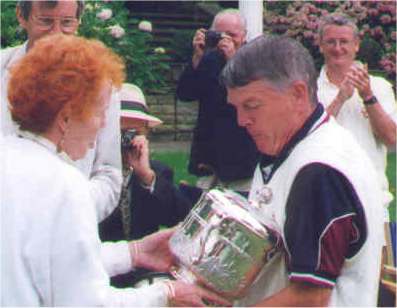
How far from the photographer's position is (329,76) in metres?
5.42

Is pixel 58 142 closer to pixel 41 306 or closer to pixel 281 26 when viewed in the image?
pixel 41 306

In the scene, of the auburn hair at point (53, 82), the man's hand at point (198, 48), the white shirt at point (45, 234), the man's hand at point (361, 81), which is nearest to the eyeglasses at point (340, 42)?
the man's hand at point (361, 81)

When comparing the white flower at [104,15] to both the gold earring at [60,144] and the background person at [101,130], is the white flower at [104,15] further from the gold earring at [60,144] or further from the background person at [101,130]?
the gold earring at [60,144]

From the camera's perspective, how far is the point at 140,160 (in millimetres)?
4277

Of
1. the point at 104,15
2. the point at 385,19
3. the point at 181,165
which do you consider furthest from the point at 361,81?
the point at 385,19

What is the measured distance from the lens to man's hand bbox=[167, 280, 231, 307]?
2826 mm

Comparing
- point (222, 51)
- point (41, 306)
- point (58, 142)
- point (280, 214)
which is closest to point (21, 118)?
point (58, 142)

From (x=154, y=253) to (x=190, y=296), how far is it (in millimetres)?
471

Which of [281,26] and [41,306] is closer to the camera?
[41,306]

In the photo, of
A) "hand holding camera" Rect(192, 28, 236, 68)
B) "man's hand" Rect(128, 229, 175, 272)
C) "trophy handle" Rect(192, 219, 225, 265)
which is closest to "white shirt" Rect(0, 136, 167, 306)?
"trophy handle" Rect(192, 219, 225, 265)

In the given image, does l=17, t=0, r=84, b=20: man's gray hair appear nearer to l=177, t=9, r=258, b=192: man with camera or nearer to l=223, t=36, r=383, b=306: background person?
l=177, t=9, r=258, b=192: man with camera

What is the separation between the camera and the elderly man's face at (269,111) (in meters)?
2.75

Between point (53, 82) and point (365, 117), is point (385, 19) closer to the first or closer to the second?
point (365, 117)

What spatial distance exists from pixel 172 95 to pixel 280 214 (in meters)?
9.93
